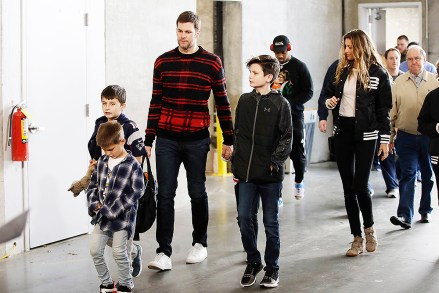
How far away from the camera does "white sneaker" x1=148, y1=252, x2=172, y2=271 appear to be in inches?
245

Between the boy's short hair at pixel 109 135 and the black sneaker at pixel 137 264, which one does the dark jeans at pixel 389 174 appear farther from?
the boy's short hair at pixel 109 135

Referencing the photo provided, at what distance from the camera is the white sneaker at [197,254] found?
654 centimetres

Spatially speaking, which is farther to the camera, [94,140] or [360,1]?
[360,1]

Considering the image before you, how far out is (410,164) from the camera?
8.26 m

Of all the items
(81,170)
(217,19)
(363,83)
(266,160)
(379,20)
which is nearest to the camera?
(266,160)

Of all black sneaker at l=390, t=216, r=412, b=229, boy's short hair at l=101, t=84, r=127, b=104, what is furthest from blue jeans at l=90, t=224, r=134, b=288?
black sneaker at l=390, t=216, r=412, b=229

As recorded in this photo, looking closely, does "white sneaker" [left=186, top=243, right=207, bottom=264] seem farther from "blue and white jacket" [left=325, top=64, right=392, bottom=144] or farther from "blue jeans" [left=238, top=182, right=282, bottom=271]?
"blue and white jacket" [left=325, top=64, right=392, bottom=144]

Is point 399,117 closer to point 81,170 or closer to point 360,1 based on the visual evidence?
point 81,170

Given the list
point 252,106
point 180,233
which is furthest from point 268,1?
point 252,106

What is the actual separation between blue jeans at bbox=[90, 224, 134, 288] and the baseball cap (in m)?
4.29

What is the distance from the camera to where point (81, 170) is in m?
7.85

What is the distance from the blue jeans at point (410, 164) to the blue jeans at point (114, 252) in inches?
148

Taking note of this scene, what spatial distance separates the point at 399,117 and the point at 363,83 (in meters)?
1.85

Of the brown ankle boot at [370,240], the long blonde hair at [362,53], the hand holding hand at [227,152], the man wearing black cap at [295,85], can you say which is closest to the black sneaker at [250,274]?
the hand holding hand at [227,152]
